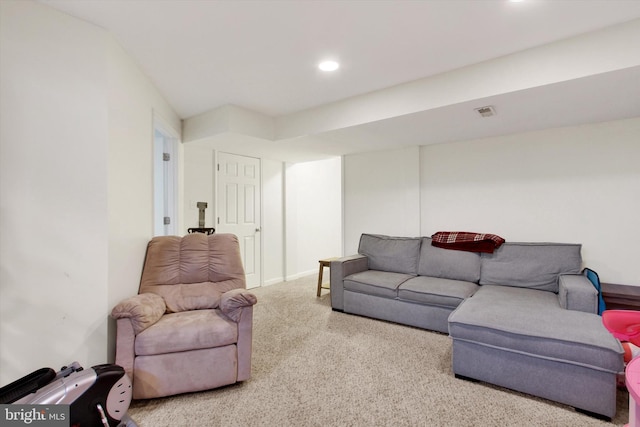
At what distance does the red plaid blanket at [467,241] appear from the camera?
322cm

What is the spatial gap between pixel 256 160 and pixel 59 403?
377cm

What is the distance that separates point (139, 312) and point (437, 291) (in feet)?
8.12

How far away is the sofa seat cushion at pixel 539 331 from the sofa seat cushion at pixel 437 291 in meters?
0.39

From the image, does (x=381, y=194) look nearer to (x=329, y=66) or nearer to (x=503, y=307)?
(x=329, y=66)

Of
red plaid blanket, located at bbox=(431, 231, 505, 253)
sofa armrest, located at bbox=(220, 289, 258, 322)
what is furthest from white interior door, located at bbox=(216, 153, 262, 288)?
red plaid blanket, located at bbox=(431, 231, 505, 253)

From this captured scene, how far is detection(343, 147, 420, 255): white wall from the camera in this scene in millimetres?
4070

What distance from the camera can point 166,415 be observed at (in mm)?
1761

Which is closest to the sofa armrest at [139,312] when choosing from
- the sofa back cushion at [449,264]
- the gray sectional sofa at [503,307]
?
the gray sectional sofa at [503,307]

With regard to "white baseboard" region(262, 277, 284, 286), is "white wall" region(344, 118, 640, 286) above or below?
above

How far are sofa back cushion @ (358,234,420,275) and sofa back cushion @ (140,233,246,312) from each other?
6.38ft

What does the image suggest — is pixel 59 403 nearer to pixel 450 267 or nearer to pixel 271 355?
pixel 271 355

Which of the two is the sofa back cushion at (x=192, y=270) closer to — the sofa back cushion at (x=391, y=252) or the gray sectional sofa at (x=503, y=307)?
the gray sectional sofa at (x=503, y=307)

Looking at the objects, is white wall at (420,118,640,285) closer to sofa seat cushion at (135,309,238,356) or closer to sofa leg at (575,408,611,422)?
sofa leg at (575,408,611,422)

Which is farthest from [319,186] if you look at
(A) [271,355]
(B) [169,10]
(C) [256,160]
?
(B) [169,10]
